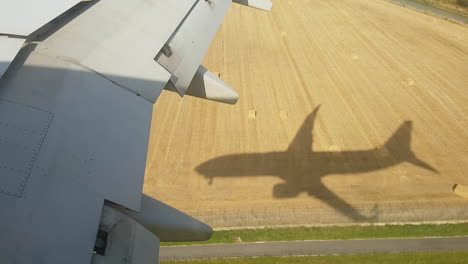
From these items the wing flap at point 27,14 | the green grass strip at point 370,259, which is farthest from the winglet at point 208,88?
the green grass strip at point 370,259

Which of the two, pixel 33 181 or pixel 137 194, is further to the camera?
pixel 137 194

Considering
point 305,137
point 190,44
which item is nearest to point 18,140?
point 190,44

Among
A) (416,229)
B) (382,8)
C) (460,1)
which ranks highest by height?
(460,1)

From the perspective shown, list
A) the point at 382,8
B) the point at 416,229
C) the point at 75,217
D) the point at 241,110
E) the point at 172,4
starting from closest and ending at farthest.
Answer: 1. the point at 75,217
2. the point at 172,4
3. the point at 416,229
4. the point at 241,110
5. the point at 382,8

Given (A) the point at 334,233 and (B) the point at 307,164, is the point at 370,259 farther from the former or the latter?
(B) the point at 307,164

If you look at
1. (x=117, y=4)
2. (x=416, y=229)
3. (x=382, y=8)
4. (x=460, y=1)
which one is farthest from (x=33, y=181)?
(x=460, y=1)

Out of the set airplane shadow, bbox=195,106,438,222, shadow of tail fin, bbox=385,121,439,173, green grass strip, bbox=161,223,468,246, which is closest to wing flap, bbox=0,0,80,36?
green grass strip, bbox=161,223,468,246

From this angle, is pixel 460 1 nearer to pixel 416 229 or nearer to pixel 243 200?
pixel 416 229

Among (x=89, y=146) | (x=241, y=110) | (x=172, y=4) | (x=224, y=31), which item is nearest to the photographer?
(x=89, y=146)
